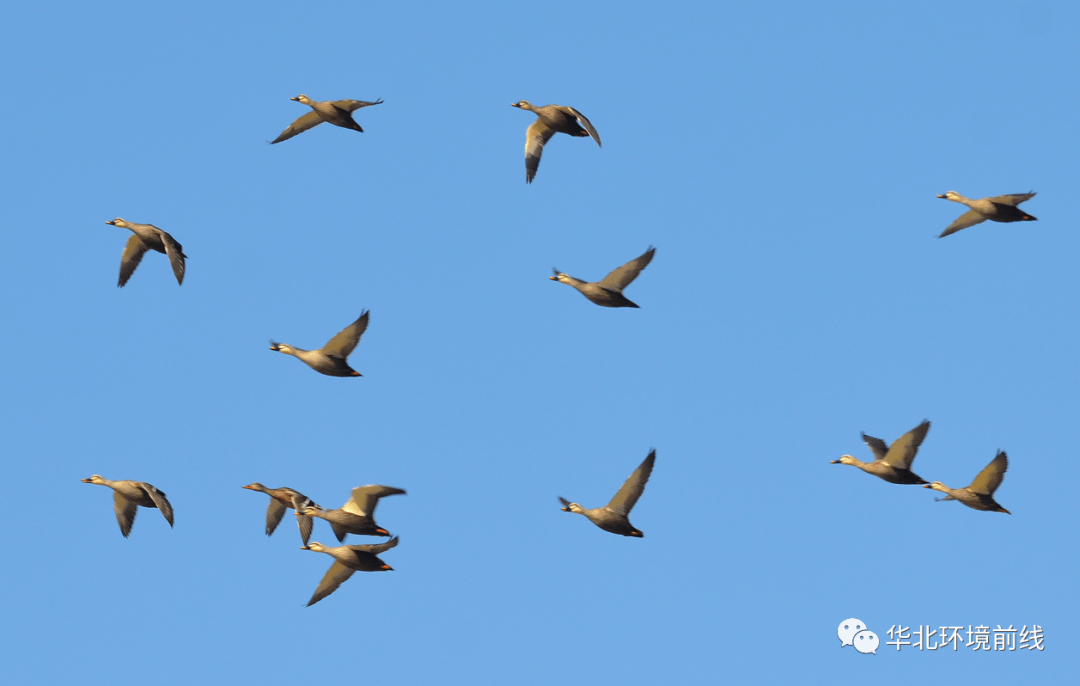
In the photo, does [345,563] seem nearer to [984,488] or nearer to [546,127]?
[546,127]

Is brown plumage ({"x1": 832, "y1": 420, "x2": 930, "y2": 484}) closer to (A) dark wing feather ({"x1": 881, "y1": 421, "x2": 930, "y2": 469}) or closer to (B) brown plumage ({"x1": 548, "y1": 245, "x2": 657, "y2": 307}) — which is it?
(A) dark wing feather ({"x1": 881, "y1": 421, "x2": 930, "y2": 469})

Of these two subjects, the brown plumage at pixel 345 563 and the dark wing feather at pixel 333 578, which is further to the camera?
the dark wing feather at pixel 333 578

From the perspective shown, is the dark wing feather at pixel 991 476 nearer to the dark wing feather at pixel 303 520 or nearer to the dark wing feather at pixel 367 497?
the dark wing feather at pixel 367 497

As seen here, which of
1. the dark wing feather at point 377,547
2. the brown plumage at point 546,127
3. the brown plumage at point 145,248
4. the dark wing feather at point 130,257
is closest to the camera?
the dark wing feather at point 377,547

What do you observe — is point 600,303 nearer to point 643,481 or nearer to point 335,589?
point 643,481

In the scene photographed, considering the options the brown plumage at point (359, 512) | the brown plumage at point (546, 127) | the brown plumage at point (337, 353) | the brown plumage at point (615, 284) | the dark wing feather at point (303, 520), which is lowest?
the dark wing feather at point (303, 520)

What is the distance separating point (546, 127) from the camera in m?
34.4

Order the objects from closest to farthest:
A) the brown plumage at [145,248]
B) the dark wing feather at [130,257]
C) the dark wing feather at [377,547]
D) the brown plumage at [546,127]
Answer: the dark wing feather at [377,547] → the brown plumage at [145,248] → the brown plumage at [546,127] → the dark wing feather at [130,257]

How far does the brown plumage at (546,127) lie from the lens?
3338 cm

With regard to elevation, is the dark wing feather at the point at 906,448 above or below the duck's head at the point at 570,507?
above

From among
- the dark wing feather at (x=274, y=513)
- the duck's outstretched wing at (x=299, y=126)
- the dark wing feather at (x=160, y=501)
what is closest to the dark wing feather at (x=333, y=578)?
the dark wing feather at (x=160, y=501)

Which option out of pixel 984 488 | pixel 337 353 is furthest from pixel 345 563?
pixel 984 488

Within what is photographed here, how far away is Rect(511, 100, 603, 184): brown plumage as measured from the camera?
33.4 m

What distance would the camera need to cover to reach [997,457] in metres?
30.6
